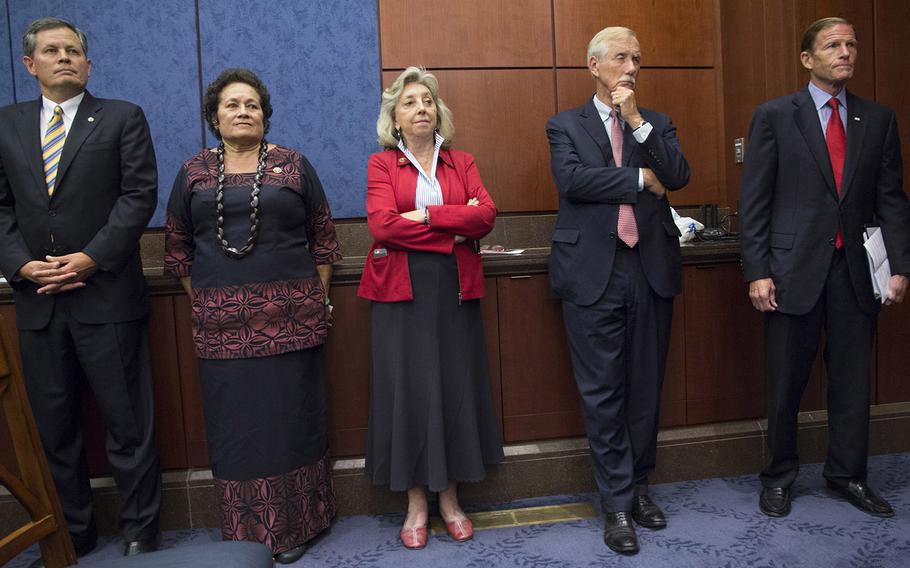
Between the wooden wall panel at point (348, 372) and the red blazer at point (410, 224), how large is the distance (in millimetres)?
274

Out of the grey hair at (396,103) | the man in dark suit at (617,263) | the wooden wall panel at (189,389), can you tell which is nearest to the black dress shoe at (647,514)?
the man in dark suit at (617,263)

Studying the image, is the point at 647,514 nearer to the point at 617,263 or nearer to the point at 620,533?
the point at 620,533

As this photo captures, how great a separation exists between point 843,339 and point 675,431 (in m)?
0.81

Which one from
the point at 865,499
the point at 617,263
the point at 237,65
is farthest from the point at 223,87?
the point at 865,499

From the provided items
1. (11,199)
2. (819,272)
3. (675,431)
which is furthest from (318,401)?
(819,272)

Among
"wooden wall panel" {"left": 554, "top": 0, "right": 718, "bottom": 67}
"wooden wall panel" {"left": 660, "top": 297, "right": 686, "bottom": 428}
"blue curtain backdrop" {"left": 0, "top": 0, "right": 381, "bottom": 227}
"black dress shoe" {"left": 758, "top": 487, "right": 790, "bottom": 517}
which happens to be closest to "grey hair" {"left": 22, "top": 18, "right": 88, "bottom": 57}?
"blue curtain backdrop" {"left": 0, "top": 0, "right": 381, "bottom": 227}

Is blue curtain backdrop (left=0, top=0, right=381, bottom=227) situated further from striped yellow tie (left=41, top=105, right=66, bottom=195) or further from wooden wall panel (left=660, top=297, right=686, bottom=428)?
wooden wall panel (left=660, top=297, right=686, bottom=428)

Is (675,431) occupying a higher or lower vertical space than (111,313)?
lower

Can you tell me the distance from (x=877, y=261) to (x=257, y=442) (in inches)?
92.3

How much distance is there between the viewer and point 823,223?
2496 mm

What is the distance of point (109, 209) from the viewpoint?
7.97 ft

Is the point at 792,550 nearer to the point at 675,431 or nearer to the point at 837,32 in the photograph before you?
the point at 675,431

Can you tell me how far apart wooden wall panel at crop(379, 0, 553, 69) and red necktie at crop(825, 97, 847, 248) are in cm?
146

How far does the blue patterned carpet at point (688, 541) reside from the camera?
91.3 inches
